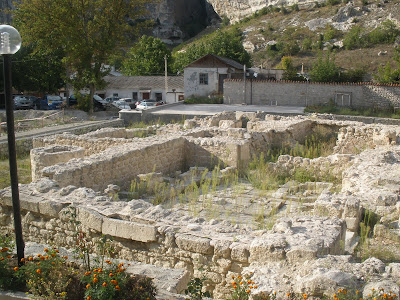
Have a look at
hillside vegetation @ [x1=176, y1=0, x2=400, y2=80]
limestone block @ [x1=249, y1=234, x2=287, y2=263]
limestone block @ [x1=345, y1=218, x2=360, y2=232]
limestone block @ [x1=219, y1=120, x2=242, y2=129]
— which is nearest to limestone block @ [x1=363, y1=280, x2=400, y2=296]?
limestone block @ [x1=249, y1=234, x2=287, y2=263]

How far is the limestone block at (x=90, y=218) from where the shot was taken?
635cm

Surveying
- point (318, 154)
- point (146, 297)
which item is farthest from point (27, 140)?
point (146, 297)

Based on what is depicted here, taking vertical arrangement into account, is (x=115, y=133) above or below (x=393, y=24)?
below

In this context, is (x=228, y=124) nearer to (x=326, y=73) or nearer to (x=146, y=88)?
(x=326, y=73)

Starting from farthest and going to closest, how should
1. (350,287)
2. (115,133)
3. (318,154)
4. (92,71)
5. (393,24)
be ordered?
1. (393,24)
2. (92,71)
3. (115,133)
4. (318,154)
5. (350,287)

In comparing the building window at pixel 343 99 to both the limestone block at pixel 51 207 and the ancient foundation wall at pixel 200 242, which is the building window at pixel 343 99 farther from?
the limestone block at pixel 51 207

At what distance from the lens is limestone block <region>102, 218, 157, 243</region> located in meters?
5.90

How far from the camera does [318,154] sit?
45.9 ft

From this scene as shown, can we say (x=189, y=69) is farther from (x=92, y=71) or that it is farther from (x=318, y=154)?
(x=318, y=154)

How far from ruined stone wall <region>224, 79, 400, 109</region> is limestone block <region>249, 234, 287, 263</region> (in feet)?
73.4

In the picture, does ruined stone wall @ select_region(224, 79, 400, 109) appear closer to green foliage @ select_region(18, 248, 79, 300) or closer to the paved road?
the paved road

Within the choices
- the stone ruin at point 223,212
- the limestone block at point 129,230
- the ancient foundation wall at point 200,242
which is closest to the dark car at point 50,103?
the stone ruin at point 223,212

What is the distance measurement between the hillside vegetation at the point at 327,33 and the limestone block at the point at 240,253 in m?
40.0

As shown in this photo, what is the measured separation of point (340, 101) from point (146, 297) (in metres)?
24.2
